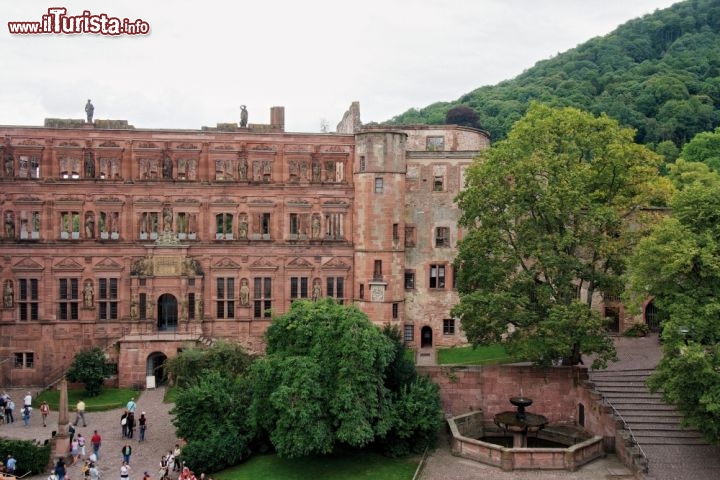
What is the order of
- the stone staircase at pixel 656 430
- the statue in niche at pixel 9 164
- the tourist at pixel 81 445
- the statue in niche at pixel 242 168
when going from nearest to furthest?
the stone staircase at pixel 656 430 < the tourist at pixel 81 445 < the statue in niche at pixel 9 164 < the statue in niche at pixel 242 168

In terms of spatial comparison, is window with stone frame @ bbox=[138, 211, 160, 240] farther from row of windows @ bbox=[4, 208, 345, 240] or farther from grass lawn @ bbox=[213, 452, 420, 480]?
grass lawn @ bbox=[213, 452, 420, 480]

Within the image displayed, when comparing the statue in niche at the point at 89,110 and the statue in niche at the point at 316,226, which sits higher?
the statue in niche at the point at 89,110

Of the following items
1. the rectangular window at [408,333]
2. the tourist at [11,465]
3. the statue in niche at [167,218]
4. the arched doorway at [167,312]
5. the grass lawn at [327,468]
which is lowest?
the grass lawn at [327,468]

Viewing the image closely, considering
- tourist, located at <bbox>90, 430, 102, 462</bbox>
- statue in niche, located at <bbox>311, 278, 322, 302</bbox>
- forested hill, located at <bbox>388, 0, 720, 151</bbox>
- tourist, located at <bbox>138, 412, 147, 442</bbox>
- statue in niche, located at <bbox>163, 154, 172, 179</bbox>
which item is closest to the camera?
tourist, located at <bbox>90, 430, 102, 462</bbox>

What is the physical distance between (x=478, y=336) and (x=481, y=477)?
28.7ft

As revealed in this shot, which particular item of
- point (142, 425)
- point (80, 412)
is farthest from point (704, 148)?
point (80, 412)

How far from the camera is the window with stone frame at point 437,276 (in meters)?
49.0

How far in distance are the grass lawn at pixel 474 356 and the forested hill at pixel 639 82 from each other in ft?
142

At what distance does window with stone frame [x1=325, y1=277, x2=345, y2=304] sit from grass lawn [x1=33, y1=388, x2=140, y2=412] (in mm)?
14805

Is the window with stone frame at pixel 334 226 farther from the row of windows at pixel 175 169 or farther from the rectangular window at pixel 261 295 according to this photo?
the rectangular window at pixel 261 295

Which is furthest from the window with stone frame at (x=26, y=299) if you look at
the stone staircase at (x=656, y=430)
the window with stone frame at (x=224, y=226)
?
the stone staircase at (x=656, y=430)

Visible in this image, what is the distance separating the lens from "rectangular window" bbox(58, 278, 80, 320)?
46.8 metres

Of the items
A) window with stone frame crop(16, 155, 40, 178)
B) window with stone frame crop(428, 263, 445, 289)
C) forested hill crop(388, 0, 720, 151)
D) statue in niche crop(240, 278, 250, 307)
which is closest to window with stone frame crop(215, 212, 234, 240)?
statue in niche crop(240, 278, 250, 307)

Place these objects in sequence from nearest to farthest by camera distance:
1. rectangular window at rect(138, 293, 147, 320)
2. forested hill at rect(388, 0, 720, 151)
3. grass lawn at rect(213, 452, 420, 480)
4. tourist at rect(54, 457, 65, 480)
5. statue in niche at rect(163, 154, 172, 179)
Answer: tourist at rect(54, 457, 65, 480), grass lawn at rect(213, 452, 420, 480), rectangular window at rect(138, 293, 147, 320), statue in niche at rect(163, 154, 172, 179), forested hill at rect(388, 0, 720, 151)
